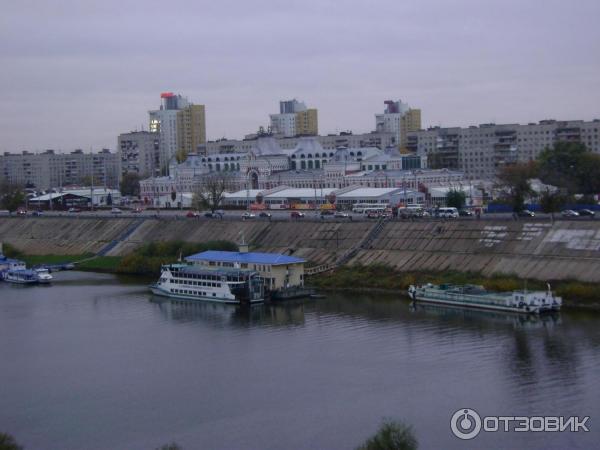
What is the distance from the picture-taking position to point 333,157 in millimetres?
53875

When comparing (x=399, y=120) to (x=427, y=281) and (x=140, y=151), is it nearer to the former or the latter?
(x=140, y=151)

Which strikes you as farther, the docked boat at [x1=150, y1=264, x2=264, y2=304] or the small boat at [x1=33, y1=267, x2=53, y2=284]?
the small boat at [x1=33, y1=267, x2=53, y2=284]

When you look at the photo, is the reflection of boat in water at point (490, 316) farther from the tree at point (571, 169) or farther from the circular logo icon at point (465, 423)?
the tree at point (571, 169)

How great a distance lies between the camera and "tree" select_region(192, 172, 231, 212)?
4644 centimetres

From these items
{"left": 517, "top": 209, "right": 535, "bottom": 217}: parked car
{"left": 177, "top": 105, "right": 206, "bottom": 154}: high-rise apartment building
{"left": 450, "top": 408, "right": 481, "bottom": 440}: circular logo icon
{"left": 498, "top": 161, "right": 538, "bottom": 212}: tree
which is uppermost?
{"left": 177, "top": 105, "right": 206, "bottom": 154}: high-rise apartment building

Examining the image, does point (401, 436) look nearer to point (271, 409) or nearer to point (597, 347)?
point (271, 409)

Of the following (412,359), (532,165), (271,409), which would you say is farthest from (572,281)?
(532,165)

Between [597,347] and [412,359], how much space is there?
3616mm

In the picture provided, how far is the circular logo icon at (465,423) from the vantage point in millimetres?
14999

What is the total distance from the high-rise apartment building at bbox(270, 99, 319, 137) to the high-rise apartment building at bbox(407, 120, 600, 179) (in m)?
15.3

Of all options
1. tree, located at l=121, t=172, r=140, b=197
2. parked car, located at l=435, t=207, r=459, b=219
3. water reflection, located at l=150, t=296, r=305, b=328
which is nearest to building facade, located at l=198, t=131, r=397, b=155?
tree, located at l=121, t=172, r=140, b=197

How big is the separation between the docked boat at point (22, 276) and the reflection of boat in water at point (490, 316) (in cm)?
1382

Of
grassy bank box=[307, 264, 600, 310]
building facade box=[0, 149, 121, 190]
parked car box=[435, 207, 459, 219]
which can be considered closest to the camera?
grassy bank box=[307, 264, 600, 310]

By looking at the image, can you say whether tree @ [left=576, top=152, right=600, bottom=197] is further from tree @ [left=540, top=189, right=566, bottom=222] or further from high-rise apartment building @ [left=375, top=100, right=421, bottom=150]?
high-rise apartment building @ [left=375, top=100, right=421, bottom=150]
